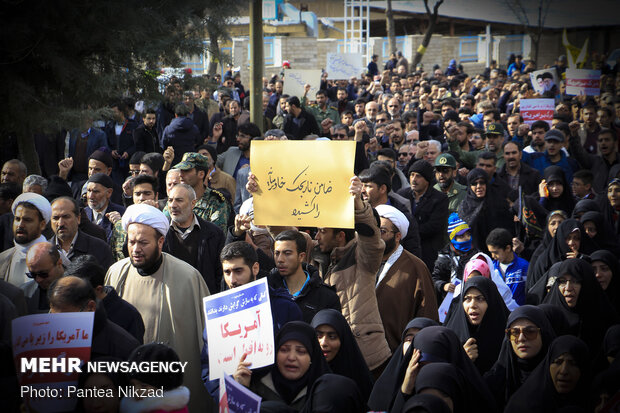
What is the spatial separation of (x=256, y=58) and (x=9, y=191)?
14.4 feet

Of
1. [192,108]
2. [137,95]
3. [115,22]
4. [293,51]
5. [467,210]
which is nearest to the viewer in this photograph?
[115,22]

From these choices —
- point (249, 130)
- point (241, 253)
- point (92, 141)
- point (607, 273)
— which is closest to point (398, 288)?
point (241, 253)

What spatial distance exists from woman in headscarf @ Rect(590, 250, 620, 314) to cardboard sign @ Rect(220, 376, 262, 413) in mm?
3789

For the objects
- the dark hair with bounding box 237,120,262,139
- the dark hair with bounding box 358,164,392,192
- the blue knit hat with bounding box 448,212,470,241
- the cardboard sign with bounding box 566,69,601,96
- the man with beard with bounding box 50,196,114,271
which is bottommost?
the blue knit hat with bounding box 448,212,470,241

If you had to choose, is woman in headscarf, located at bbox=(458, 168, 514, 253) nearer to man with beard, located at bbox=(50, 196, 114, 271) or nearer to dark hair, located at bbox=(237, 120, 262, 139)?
dark hair, located at bbox=(237, 120, 262, 139)

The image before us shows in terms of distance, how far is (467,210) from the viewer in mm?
7562

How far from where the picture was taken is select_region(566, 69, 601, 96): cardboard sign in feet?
46.2

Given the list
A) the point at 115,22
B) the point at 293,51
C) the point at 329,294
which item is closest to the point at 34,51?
the point at 115,22

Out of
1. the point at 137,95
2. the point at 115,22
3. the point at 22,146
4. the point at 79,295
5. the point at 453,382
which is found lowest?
the point at 453,382

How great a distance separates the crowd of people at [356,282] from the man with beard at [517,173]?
16 mm

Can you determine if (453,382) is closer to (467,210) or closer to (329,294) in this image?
(329,294)

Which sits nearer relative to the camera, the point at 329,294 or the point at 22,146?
the point at 329,294

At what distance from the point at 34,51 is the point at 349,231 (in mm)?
2534

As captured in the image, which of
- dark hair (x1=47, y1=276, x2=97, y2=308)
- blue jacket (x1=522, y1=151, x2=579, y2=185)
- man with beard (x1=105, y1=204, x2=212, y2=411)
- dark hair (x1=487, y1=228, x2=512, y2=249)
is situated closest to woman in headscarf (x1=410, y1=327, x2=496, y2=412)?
man with beard (x1=105, y1=204, x2=212, y2=411)
